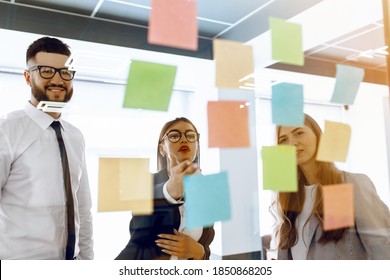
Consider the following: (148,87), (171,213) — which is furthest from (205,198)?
(148,87)

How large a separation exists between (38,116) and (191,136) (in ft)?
1.13

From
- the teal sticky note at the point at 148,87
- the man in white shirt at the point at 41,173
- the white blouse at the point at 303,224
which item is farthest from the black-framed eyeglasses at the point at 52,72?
the white blouse at the point at 303,224

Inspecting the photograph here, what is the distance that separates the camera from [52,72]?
0.75 m

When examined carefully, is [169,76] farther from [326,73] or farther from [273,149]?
[326,73]

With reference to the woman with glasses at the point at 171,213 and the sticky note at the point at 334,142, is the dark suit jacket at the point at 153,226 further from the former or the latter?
the sticky note at the point at 334,142

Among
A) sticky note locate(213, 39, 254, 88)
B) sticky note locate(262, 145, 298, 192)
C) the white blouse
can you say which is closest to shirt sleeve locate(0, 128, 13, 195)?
sticky note locate(213, 39, 254, 88)

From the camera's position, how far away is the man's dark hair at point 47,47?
2.44 ft

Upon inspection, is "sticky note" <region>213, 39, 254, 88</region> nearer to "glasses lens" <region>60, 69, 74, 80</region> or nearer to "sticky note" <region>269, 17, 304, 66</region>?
"sticky note" <region>269, 17, 304, 66</region>

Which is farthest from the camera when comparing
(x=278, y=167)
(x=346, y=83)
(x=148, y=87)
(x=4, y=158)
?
(x=346, y=83)

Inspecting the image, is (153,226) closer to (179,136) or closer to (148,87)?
(179,136)

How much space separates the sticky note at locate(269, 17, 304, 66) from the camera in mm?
919

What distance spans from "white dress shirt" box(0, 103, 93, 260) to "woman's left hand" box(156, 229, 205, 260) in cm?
17
